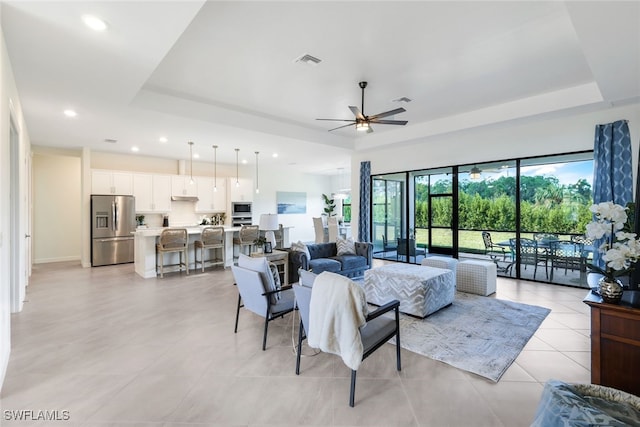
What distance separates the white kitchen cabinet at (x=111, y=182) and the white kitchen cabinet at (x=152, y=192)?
15cm

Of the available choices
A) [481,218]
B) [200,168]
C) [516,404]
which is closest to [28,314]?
[516,404]

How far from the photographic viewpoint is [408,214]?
7.34 metres

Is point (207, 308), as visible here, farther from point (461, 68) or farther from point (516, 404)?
point (461, 68)

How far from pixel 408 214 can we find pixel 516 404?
5.43m

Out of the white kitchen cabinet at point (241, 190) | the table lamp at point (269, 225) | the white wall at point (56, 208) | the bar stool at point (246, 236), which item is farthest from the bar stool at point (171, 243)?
the white wall at point (56, 208)

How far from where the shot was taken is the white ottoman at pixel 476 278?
4676mm

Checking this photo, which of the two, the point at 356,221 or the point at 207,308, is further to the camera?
the point at 356,221

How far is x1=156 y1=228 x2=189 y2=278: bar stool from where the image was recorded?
5.97 metres

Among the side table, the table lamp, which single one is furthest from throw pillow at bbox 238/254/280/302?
the table lamp

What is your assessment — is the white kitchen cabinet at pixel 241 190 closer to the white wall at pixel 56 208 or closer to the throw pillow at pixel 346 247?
the white wall at pixel 56 208

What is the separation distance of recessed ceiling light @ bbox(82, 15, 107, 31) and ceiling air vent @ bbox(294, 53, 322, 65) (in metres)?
1.86

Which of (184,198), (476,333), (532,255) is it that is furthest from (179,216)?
(532,255)

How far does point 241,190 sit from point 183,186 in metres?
1.77

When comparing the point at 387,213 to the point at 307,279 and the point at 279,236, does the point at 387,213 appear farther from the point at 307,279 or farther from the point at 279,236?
the point at 307,279
